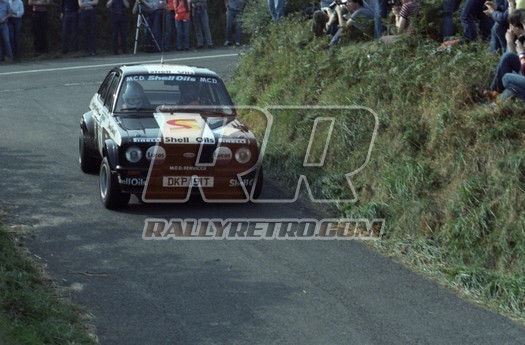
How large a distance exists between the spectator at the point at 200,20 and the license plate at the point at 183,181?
1565 centimetres

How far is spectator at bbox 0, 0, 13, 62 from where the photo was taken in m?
24.6

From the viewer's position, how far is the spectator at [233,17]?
86.4 feet

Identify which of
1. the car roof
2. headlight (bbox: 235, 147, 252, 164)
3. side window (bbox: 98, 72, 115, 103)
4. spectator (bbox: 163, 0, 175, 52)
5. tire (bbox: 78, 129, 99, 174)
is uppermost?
the car roof

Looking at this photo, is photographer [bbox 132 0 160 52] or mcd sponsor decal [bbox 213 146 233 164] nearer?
mcd sponsor decal [bbox 213 146 233 164]

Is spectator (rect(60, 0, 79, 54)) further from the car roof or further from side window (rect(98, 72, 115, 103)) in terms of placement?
the car roof

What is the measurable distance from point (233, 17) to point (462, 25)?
13.1 meters

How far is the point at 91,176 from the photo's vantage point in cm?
1338

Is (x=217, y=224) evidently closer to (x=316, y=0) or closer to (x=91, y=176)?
(x=91, y=176)

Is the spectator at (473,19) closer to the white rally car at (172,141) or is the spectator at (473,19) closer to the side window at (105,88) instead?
the white rally car at (172,141)

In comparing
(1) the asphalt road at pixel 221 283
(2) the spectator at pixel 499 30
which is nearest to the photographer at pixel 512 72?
(2) the spectator at pixel 499 30

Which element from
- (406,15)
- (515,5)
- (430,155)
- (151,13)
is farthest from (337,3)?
(151,13)

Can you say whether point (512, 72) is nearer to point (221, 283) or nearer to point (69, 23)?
point (221, 283)

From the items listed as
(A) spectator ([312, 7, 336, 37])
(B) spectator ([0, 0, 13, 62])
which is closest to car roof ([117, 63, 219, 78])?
(A) spectator ([312, 7, 336, 37])

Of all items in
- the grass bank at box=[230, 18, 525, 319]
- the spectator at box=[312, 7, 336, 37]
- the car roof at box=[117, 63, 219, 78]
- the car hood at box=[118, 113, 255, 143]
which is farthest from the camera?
the spectator at box=[312, 7, 336, 37]
